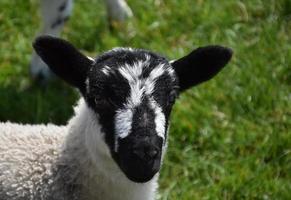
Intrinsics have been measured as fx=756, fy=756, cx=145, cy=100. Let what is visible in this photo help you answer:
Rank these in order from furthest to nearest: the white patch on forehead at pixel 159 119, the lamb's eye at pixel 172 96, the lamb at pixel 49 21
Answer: the lamb at pixel 49 21 → the lamb's eye at pixel 172 96 → the white patch on forehead at pixel 159 119

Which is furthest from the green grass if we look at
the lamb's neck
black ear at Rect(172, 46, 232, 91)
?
black ear at Rect(172, 46, 232, 91)

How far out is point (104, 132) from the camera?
12.1 ft

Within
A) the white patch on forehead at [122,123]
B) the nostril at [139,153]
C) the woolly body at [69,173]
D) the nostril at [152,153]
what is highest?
the white patch on forehead at [122,123]

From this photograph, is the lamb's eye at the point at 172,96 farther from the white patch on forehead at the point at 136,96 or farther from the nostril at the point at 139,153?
the nostril at the point at 139,153

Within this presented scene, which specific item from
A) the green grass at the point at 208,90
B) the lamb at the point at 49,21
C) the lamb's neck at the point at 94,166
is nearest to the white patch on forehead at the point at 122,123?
the lamb's neck at the point at 94,166

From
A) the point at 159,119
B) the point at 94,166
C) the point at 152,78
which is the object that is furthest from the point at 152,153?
the point at 94,166

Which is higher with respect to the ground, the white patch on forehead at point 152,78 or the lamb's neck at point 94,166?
the white patch on forehead at point 152,78

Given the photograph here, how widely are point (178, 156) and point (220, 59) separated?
1567 mm

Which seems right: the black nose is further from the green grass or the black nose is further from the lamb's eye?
the green grass

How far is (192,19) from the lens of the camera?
670 centimetres

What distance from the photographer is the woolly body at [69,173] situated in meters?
3.97

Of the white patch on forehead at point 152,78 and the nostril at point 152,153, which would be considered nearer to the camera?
the nostril at point 152,153

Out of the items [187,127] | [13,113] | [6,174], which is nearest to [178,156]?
[187,127]

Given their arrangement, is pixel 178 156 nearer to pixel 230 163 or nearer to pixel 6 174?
pixel 230 163
